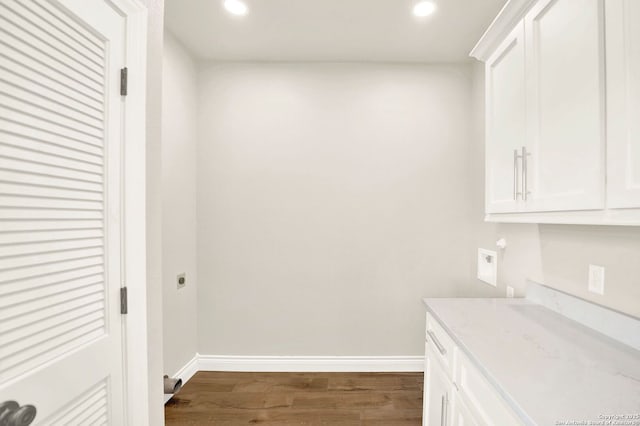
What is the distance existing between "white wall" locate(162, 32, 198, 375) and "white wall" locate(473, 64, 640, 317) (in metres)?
2.46

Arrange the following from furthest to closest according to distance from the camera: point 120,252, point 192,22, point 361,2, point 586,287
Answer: point 192,22, point 361,2, point 586,287, point 120,252

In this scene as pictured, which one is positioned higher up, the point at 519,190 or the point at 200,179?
the point at 200,179

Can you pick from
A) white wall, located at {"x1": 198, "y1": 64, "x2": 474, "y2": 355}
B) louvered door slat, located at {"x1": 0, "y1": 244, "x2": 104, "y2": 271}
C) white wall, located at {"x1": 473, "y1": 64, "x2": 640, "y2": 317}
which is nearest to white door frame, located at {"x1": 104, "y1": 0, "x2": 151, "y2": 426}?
louvered door slat, located at {"x1": 0, "y1": 244, "x2": 104, "y2": 271}

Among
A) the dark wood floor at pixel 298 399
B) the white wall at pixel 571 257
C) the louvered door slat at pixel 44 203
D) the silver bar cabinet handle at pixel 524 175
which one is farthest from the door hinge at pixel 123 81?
the dark wood floor at pixel 298 399

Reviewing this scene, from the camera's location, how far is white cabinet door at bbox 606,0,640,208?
0.87 metres

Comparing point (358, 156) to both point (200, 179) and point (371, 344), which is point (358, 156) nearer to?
point (200, 179)

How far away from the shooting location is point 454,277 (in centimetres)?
272

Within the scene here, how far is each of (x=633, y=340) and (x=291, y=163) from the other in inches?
92.8

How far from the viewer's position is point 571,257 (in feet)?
5.08

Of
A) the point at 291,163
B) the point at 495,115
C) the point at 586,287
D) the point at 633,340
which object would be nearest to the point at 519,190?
the point at 495,115

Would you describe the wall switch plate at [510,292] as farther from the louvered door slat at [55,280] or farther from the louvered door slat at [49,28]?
the louvered door slat at [49,28]

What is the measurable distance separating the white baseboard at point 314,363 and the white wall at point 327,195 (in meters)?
0.06

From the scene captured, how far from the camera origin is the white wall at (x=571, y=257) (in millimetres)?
1260

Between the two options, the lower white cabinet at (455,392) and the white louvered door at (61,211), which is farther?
the lower white cabinet at (455,392)
